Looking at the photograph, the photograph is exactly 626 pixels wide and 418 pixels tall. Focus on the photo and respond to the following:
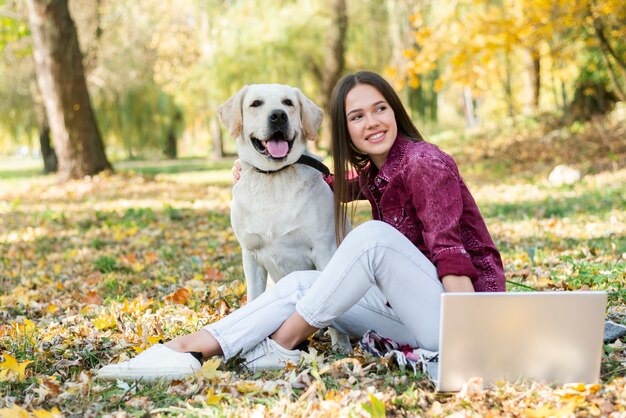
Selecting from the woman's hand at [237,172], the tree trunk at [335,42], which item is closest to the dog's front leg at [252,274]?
the woman's hand at [237,172]

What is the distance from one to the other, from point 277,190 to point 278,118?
396mm

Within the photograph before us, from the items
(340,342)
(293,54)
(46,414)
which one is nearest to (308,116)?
(340,342)

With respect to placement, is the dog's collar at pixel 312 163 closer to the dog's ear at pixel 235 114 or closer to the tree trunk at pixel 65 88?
the dog's ear at pixel 235 114

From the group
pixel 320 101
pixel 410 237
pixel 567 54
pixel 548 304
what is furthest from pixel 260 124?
pixel 320 101

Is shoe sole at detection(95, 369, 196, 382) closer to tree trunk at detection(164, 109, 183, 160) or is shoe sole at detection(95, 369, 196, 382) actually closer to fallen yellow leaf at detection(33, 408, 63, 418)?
fallen yellow leaf at detection(33, 408, 63, 418)

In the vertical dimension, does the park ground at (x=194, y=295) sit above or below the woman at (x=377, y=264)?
below

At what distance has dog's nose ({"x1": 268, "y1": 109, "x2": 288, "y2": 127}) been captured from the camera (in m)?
3.42

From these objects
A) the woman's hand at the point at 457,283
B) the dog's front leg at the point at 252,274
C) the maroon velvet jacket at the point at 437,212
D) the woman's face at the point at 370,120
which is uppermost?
the woman's face at the point at 370,120

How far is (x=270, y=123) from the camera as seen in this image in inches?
135

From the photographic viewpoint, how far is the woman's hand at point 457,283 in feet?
7.93

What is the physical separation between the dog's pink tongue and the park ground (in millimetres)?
957

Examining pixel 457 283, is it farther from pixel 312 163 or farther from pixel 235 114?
pixel 235 114

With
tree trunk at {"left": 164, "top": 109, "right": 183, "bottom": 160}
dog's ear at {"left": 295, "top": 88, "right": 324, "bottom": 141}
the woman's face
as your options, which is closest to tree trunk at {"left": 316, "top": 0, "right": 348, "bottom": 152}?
tree trunk at {"left": 164, "top": 109, "right": 183, "bottom": 160}

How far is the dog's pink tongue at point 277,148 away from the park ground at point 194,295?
0.96m
